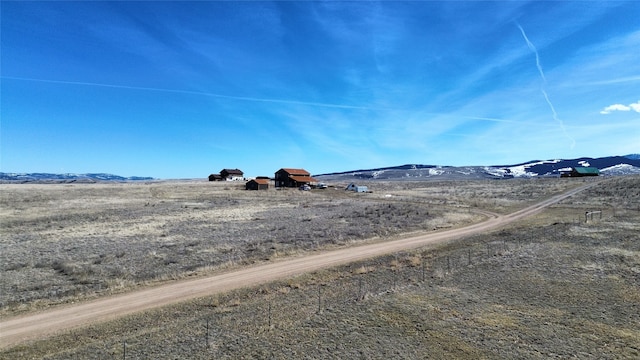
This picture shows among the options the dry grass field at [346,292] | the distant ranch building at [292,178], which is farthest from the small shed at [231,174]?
the dry grass field at [346,292]

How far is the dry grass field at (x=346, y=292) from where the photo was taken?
13164mm

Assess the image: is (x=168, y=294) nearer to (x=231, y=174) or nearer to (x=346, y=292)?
(x=346, y=292)

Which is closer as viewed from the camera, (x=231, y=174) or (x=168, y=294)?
(x=168, y=294)

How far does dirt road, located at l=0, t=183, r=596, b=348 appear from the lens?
15492 millimetres

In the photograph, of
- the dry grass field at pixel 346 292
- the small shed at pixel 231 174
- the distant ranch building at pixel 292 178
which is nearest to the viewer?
the dry grass field at pixel 346 292

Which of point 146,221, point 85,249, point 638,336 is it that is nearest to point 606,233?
point 638,336

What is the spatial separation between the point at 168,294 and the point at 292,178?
94.6 m

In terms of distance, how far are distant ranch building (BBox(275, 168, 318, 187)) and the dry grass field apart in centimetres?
→ 7073

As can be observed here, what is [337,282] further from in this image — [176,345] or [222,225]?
[222,225]

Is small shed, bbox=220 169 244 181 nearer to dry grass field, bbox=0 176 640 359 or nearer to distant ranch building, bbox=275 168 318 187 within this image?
distant ranch building, bbox=275 168 318 187

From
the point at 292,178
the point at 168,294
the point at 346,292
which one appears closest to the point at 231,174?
the point at 292,178

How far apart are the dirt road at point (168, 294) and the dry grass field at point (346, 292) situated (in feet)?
3.71

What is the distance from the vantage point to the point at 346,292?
19812 millimetres

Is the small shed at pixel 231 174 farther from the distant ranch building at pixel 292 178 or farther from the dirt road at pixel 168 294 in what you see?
the dirt road at pixel 168 294
